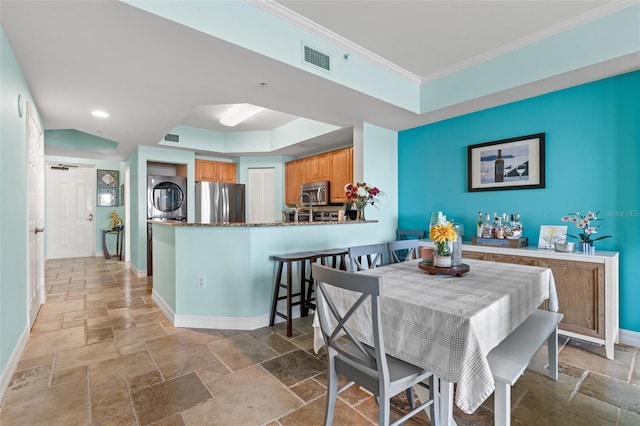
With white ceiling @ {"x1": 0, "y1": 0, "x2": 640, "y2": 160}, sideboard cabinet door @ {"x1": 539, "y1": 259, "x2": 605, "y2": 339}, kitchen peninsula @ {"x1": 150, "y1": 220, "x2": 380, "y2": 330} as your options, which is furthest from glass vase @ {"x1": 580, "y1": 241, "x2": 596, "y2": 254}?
kitchen peninsula @ {"x1": 150, "y1": 220, "x2": 380, "y2": 330}

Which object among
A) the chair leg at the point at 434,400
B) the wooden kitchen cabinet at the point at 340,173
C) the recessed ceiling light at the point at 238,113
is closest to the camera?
the chair leg at the point at 434,400

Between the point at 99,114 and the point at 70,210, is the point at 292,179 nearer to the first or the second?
the point at 99,114

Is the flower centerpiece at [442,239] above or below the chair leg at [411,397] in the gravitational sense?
above

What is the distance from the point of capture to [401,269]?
6.65ft

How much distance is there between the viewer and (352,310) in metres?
1.29

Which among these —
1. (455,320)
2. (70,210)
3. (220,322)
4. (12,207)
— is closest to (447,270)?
(455,320)

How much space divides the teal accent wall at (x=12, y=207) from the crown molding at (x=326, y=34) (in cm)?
175

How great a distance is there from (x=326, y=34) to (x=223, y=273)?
2382 mm

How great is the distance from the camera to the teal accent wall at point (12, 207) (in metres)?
1.95

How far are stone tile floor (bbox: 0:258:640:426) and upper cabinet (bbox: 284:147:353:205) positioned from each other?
2567 mm

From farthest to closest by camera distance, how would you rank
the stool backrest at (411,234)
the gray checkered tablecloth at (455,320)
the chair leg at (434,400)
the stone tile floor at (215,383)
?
the stool backrest at (411,234) → the stone tile floor at (215,383) → the chair leg at (434,400) → the gray checkered tablecloth at (455,320)

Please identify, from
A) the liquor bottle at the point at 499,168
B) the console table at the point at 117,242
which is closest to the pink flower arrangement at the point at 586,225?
the liquor bottle at the point at 499,168

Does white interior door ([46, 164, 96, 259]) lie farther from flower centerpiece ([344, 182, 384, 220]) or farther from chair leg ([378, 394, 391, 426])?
chair leg ([378, 394, 391, 426])

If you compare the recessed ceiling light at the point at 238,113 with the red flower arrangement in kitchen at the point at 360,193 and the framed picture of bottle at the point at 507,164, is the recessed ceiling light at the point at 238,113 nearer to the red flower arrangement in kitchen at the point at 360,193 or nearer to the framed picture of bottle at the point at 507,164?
the red flower arrangement in kitchen at the point at 360,193
